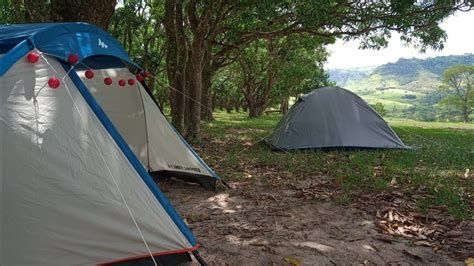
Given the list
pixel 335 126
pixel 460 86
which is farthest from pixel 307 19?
pixel 460 86

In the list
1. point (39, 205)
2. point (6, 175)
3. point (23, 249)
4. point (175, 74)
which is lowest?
point (23, 249)

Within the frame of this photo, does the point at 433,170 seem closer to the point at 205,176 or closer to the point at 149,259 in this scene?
the point at 205,176

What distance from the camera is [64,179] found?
9.43 feet

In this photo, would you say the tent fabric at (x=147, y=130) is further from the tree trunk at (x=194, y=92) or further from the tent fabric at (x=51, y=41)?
the tree trunk at (x=194, y=92)

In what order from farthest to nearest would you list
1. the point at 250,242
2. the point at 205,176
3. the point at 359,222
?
the point at 205,176 < the point at 359,222 < the point at 250,242

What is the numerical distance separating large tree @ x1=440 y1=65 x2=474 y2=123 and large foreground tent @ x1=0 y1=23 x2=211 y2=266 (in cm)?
6286

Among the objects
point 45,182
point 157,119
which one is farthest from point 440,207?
point 45,182

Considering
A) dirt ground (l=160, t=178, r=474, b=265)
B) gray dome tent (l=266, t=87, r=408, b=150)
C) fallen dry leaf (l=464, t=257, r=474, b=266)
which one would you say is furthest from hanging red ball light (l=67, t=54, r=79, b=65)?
gray dome tent (l=266, t=87, r=408, b=150)

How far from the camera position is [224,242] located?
366 centimetres

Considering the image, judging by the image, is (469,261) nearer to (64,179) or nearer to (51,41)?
(64,179)

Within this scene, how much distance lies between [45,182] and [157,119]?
8.68 feet

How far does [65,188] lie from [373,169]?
495 cm

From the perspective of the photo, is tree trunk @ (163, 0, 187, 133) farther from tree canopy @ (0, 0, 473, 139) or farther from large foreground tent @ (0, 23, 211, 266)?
large foreground tent @ (0, 23, 211, 266)

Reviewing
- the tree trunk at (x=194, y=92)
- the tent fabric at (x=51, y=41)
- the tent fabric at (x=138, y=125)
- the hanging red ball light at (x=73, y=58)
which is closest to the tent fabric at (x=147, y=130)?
the tent fabric at (x=138, y=125)
